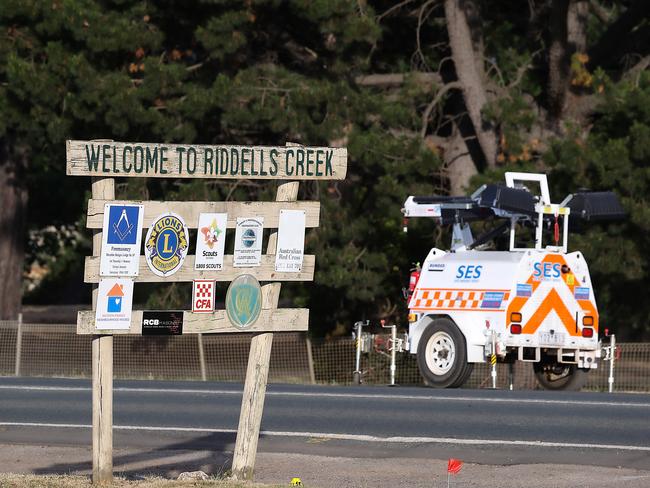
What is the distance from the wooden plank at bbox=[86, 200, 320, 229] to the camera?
941 centimetres

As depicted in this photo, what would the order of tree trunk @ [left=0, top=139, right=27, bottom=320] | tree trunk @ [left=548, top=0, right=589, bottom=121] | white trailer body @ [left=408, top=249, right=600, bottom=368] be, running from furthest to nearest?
tree trunk @ [left=0, top=139, right=27, bottom=320] < tree trunk @ [left=548, top=0, right=589, bottom=121] < white trailer body @ [left=408, top=249, right=600, bottom=368]

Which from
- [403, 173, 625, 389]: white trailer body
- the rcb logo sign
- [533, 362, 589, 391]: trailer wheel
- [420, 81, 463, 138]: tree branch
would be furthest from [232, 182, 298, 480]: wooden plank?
[420, 81, 463, 138]: tree branch

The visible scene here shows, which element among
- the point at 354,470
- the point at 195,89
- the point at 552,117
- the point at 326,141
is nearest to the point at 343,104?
the point at 326,141

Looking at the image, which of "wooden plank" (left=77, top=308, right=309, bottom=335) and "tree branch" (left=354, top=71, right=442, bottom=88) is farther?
"tree branch" (left=354, top=71, right=442, bottom=88)

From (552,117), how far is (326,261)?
558cm

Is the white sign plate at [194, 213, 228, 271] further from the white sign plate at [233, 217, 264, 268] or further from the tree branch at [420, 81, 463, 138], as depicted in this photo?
the tree branch at [420, 81, 463, 138]

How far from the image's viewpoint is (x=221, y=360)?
93.5 feet

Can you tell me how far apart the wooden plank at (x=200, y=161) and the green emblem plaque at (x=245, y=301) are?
794mm

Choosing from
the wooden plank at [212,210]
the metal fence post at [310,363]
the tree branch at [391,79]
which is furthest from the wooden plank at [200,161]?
the tree branch at [391,79]

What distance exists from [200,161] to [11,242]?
29259mm

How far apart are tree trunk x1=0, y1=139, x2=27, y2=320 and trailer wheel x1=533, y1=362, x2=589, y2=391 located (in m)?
21.4

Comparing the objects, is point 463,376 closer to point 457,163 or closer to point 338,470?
point 338,470

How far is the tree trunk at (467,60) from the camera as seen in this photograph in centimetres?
2625

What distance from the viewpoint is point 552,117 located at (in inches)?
1059
